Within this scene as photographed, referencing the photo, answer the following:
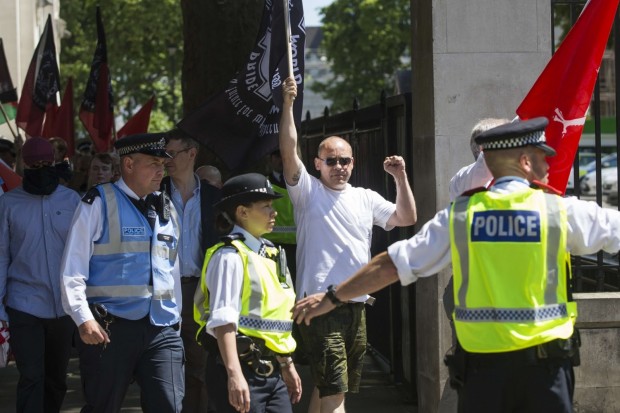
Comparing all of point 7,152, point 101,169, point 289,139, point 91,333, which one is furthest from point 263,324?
point 7,152

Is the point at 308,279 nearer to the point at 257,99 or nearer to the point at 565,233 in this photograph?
the point at 257,99

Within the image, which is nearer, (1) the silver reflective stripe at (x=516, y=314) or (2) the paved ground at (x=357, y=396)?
(1) the silver reflective stripe at (x=516, y=314)

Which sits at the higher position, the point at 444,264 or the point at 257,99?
the point at 257,99

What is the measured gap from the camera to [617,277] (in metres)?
8.24

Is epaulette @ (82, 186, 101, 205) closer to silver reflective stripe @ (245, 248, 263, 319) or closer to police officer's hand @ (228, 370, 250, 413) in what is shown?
silver reflective stripe @ (245, 248, 263, 319)

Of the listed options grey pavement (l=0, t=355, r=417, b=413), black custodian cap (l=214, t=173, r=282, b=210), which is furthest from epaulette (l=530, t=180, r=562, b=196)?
grey pavement (l=0, t=355, r=417, b=413)

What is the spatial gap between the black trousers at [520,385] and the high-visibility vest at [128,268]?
2199mm

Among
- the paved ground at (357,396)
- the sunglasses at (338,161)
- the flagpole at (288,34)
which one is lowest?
the paved ground at (357,396)

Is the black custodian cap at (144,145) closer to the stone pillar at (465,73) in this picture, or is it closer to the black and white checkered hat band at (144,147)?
the black and white checkered hat band at (144,147)

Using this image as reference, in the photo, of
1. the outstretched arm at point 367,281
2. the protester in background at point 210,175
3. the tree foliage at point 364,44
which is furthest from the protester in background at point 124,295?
the tree foliage at point 364,44

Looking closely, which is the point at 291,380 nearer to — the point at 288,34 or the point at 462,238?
the point at 462,238

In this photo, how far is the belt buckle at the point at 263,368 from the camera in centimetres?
534

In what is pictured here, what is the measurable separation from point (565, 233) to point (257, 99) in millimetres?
3462

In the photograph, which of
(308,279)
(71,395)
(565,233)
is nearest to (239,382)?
(565,233)
